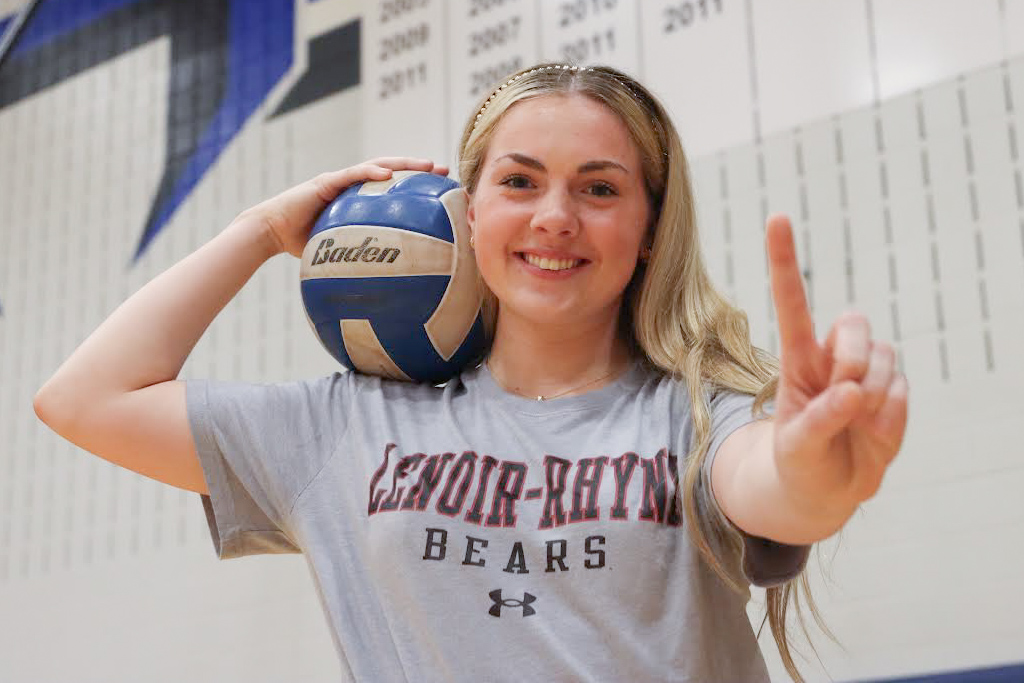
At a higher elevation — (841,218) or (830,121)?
(830,121)

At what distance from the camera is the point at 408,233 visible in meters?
1.55

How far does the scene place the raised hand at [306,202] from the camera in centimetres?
167

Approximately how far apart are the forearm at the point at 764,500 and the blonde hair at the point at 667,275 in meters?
0.15

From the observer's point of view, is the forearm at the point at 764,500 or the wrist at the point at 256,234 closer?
the forearm at the point at 764,500

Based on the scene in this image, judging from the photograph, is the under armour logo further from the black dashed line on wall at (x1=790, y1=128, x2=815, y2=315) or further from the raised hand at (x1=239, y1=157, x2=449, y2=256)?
the black dashed line on wall at (x1=790, y1=128, x2=815, y2=315)

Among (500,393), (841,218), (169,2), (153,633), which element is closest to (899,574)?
(841,218)

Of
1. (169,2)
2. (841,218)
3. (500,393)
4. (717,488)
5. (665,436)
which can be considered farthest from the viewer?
(169,2)

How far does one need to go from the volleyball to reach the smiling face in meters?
0.07

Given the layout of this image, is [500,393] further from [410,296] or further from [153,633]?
[153,633]

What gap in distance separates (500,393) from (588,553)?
28 cm

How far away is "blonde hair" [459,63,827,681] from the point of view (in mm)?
1418

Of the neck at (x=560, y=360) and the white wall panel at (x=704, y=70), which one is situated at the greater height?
the white wall panel at (x=704, y=70)

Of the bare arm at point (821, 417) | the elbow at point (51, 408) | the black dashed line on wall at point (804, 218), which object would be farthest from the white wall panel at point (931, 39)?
the elbow at point (51, 408)

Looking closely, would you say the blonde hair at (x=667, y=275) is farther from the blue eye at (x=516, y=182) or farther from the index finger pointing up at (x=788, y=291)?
the index finger pointing up at (x=788, y=291)
